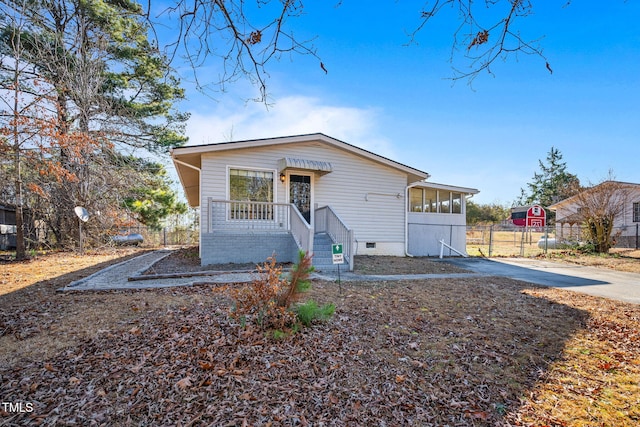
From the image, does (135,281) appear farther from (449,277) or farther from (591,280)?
(591,280)

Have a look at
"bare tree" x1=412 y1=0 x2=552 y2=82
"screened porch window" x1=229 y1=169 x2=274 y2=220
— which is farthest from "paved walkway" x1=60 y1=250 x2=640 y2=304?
"bare tree" x1=412 y1=0 x2=552 y2=82

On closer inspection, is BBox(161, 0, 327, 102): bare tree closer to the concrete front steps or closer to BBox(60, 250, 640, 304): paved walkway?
BBox(60, 250, 640, 304): paved walkway

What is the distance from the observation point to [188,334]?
346 centimetres

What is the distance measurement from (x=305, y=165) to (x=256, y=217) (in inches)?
88.3

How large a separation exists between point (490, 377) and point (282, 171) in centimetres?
825

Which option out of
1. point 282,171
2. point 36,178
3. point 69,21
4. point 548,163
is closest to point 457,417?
point 282,171

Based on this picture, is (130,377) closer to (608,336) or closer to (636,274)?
(608,336)

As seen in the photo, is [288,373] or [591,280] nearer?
[288,373]

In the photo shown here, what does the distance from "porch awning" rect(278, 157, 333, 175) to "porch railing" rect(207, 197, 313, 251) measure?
50.1 inches

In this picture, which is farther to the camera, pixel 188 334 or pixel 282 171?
pixel 282 171

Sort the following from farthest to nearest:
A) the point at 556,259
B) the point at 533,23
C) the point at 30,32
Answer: the point at 556,259, the point at 30,32, the point at 533,23

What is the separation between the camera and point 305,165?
10.0 meters

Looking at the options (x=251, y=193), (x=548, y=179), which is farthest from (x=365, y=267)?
(x=548, y=179)

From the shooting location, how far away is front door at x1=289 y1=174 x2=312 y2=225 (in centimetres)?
1053
